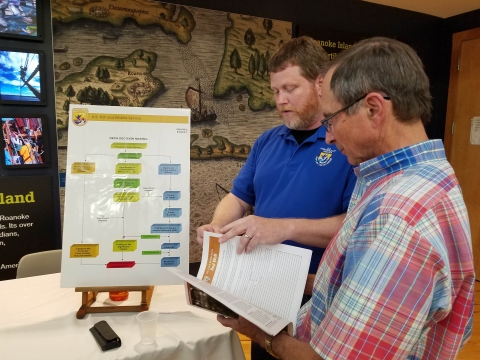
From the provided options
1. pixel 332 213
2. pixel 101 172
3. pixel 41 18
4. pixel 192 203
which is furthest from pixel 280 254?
pixel 41 18

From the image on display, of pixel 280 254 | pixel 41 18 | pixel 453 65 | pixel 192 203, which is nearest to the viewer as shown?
pixel 280 254

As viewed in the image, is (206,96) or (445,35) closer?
(206,96)

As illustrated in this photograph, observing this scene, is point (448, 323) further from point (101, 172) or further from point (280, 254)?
point (101, 172)

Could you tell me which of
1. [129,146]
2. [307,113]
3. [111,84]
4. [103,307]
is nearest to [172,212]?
[129,146]

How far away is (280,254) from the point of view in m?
0.99

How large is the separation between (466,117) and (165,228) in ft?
11.9

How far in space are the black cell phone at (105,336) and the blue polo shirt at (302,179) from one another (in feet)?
2.11

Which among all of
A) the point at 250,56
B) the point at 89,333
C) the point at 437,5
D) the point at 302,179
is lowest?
the point at 89,333

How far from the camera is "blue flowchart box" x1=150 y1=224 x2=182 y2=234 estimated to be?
1266 millimetres

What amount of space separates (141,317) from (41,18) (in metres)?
2.23

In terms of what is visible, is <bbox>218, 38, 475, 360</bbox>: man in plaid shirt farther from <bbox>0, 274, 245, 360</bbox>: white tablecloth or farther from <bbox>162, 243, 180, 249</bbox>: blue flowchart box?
<bbox>162, 243, 180, 249</bbox>: blue flowchart box

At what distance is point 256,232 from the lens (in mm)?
→ 1006

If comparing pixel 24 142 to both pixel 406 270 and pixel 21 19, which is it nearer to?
pixel 21 19

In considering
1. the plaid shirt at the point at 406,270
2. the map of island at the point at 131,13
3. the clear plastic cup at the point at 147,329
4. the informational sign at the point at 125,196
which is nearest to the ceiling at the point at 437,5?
the map of island at the point at 131,13
